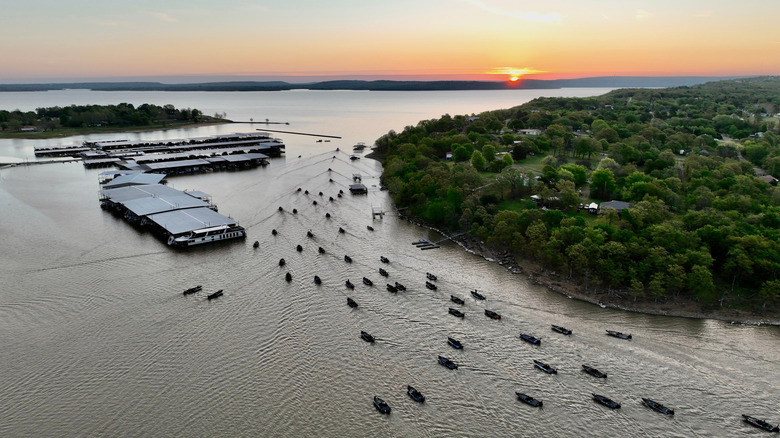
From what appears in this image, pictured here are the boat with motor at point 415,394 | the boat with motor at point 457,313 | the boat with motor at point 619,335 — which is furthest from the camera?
the boat with motor at point 457,313

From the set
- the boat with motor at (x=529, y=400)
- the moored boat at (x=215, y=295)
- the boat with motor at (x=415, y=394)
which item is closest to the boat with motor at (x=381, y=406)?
the boat with motor at (x=415, y=394)

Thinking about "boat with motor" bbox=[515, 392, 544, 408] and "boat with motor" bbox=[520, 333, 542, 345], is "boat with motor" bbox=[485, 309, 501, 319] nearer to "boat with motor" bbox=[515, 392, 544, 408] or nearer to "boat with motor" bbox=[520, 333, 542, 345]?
"boat with motor" bbox=[520, 333, 542, 345]

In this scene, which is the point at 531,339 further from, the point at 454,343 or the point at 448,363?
the point at 448,363

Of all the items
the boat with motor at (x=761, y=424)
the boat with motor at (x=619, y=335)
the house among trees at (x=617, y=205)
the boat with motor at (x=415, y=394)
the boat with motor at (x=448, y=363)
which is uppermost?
the house among trees at (x=617, y=205)

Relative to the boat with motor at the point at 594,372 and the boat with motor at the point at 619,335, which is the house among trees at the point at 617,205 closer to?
the boat with motor at the point at 619,335

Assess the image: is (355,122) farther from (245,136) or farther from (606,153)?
(606,153)

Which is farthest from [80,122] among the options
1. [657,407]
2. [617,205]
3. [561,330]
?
[657,407]

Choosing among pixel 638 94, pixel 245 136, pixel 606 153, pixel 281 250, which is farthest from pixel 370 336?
pixel 638 94

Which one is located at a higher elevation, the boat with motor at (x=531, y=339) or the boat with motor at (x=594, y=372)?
the boat with motor at (x=531, y=339)
